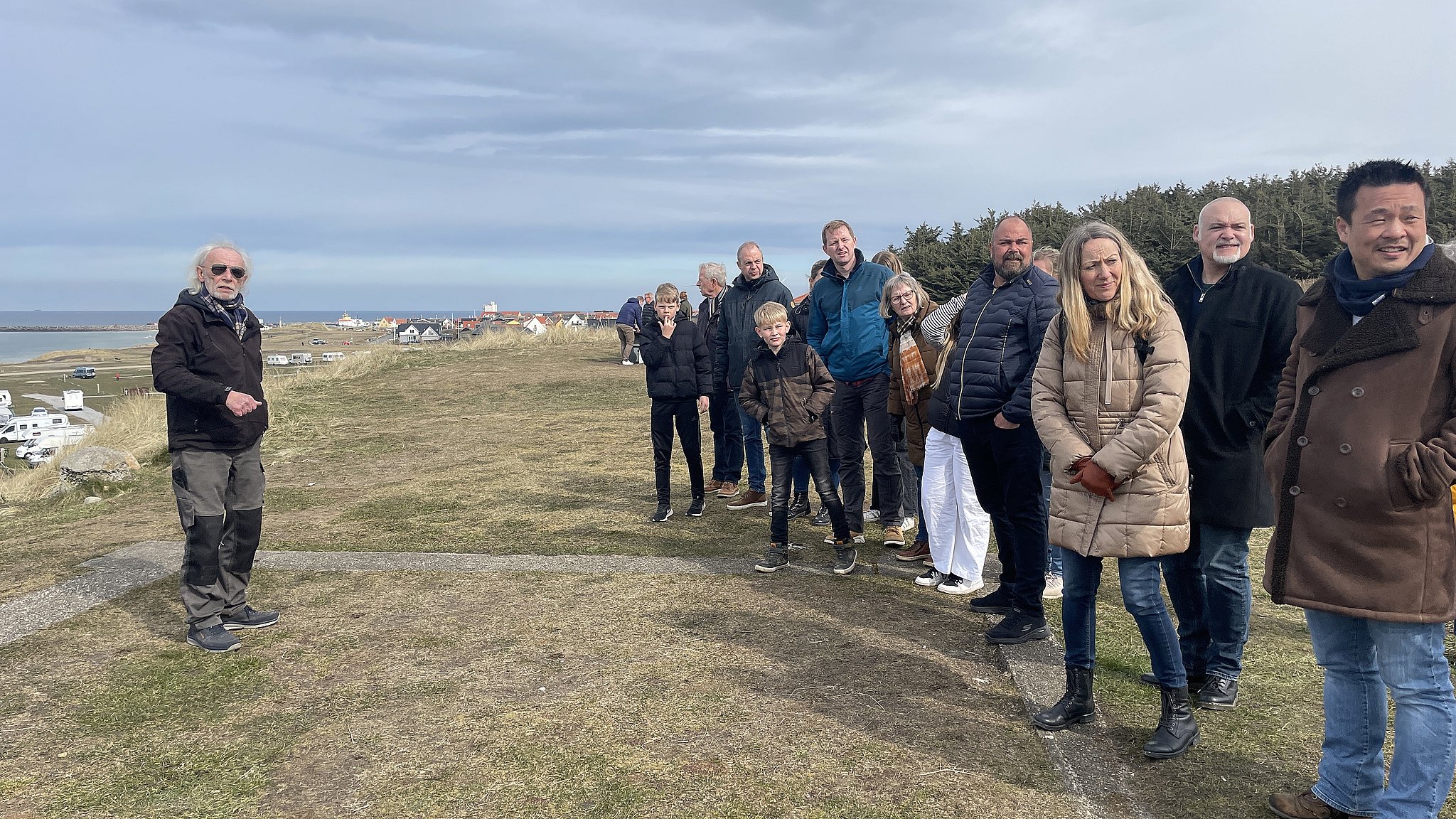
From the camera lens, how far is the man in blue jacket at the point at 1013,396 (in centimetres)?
485

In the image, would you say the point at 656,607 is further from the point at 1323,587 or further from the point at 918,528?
the point at 1323,587

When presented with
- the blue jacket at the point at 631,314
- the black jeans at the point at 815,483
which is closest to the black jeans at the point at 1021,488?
the black jeans at the point at 815,483

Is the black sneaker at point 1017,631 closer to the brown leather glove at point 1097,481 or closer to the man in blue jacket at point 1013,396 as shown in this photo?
the man in blue jacket at point 1013,396

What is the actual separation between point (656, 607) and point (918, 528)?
2013mm

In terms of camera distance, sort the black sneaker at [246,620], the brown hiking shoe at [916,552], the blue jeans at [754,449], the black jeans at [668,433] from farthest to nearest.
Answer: the blue jeans at [754,449]
the black jeans at [668,433]
the brown hiking shoe at [916,552]
the black sneaker at [246,620]

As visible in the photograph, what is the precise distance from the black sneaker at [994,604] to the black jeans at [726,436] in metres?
3.37

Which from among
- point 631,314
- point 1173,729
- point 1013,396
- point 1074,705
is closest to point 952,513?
point 1013,396

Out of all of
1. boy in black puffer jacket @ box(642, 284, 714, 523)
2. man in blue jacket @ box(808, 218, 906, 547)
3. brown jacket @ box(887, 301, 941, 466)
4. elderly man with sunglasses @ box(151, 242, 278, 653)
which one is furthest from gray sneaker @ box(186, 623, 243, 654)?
brown jacket @ box(887, 301, 941, 466)

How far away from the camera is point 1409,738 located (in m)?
2.79

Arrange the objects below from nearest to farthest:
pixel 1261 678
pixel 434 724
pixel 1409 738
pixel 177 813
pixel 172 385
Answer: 1. pixel 1409 738
2. pixel 177 813
3. pixel 434 724
4. pixel 1261 678
5. pixel 172 385

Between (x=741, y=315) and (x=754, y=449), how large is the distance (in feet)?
4.12

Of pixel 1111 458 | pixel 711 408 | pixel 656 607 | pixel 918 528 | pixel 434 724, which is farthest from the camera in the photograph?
pixel 711 408

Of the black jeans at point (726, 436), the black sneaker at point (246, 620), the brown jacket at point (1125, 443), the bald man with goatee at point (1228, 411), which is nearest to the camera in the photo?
the brown jacket at point (1125, 443)

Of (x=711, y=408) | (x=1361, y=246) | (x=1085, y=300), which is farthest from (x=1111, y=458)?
(x=711, y=408)
